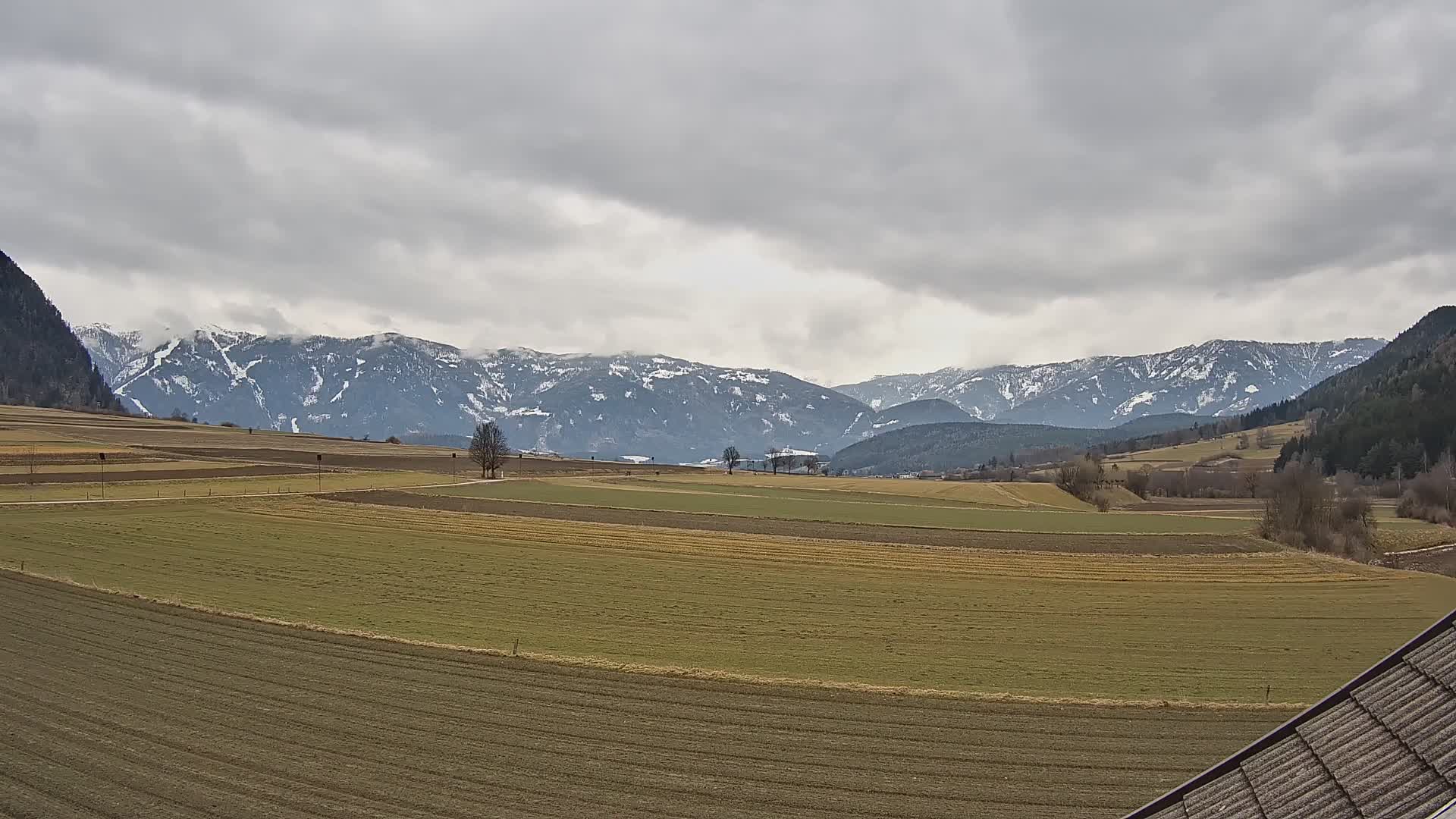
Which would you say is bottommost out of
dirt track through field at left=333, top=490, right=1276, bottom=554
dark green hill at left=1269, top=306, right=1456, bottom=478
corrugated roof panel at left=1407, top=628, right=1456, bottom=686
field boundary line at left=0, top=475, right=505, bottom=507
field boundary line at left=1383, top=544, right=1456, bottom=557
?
field boundary line at left=1383, top=544, right=1456, bottom=557

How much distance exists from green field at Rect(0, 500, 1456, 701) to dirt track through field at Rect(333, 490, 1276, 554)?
14.1 feet

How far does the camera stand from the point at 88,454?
105 metres

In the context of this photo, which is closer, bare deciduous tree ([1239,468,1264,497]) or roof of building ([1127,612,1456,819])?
roof of building ([1127,612,1456,819])

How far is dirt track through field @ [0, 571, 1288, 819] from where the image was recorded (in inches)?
611

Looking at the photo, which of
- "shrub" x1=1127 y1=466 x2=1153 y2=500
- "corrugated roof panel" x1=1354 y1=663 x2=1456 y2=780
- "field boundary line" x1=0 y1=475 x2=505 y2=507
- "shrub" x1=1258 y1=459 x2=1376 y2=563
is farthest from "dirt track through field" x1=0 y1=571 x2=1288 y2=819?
"shrub" x1=1127 y1=466 x2=1153 y2=500

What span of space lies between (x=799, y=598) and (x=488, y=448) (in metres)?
98.9

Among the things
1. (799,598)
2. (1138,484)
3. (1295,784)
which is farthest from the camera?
(1138,484)

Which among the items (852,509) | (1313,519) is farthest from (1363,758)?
(852,509)

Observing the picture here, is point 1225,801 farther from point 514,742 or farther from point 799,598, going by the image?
point 799,598

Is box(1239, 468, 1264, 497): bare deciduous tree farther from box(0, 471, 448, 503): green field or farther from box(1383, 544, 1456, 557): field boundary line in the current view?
box(0, 471, 448, 503): green field

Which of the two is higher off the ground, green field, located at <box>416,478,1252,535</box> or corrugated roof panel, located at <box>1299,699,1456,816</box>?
corrugated roof panel, located at <box>1299,699,1456,816</box>

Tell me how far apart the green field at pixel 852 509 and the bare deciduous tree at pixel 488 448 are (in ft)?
37.3

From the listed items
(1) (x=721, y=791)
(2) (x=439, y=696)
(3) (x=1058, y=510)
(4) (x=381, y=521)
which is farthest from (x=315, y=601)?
(3) (x=1058, y=510)

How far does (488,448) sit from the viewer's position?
5022 inches
